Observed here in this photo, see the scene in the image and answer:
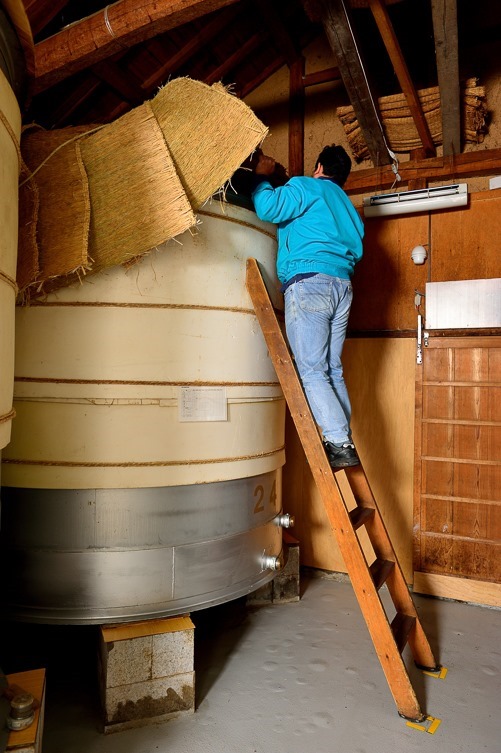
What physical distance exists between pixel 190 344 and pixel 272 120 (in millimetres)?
3100

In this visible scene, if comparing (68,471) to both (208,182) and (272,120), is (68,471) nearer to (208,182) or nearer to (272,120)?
(208,182)


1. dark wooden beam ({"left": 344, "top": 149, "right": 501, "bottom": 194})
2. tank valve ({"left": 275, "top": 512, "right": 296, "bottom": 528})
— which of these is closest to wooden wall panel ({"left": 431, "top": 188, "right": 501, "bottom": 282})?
dark wooden beam ({"left": 344, "top": 149, "right": 501, "bottom": 194})

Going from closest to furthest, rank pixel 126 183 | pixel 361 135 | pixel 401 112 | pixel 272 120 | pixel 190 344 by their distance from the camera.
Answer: pixel 126 183 → pixel 190 344 → pixel 401 112 → pixel 361 135 → pixel 272 120

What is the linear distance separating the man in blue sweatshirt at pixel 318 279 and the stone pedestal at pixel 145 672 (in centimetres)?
100

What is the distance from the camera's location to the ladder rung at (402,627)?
7.34 ft

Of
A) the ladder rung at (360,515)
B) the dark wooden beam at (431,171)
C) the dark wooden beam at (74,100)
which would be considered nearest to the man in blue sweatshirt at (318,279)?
the ladder rung at (360,515)

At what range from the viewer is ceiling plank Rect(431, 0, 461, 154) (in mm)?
2564

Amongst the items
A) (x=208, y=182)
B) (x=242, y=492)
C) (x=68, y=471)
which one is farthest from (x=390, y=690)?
(x=208, y=182)

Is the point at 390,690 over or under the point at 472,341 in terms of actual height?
under

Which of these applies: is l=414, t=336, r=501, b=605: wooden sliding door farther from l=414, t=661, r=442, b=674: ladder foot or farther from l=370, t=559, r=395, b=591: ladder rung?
l=370, t=559, r=395, b=591: ladder rung

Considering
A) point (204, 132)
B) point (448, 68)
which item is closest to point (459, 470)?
point (448, 68)

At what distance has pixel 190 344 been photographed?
2201 millimetres

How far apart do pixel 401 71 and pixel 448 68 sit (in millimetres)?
281

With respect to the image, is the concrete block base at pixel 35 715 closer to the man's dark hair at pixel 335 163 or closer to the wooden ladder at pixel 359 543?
the wooden ladder at pixel 359 543
